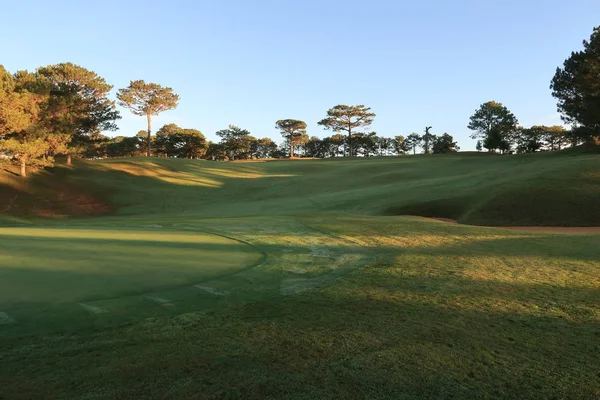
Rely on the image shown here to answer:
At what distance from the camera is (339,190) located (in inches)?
1288

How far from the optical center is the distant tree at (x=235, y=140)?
8425cm

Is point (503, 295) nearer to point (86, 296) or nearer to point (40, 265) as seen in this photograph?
point (86, 296)

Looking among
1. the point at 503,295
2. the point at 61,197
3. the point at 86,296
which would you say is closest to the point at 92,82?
the point at 61,197

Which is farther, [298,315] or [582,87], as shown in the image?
[582,87]

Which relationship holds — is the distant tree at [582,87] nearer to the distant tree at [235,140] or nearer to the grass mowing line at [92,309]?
the grass mowing line at [92,309]

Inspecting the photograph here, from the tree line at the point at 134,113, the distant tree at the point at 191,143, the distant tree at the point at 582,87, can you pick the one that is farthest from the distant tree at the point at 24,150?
the distant tree at the point at 582,87

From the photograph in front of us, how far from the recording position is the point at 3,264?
674cm

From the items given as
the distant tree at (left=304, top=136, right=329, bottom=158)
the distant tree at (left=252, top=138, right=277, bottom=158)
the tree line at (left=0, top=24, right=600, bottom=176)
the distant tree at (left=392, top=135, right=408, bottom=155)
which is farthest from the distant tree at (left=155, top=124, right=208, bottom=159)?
the distant tree at (left=392, top=135, right=408, bottom=155)

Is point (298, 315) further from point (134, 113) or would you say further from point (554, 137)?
point (554, 137)

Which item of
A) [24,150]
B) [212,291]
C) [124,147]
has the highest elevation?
[124,147]

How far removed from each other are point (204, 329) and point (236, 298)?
1131mm

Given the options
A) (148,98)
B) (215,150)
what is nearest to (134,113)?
(148,98)

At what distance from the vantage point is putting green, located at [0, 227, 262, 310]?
5250mm

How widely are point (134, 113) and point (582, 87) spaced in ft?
194
